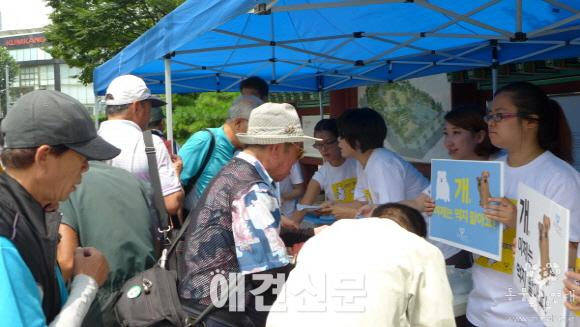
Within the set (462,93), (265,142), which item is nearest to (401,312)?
(265,142)

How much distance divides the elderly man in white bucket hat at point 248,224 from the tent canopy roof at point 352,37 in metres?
0.70

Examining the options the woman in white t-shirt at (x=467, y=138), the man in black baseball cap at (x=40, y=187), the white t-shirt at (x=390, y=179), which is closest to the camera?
the man in black baseball cap at (x=40, y=187)

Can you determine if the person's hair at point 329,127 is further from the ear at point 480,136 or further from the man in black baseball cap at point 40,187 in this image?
the man in black baseball cap at point 40,187

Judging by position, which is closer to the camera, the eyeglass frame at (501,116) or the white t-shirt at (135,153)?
the eyeglass frame at (501,116)

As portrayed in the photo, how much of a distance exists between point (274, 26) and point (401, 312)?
3.48 meters

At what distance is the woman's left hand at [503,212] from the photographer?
83.2 inches

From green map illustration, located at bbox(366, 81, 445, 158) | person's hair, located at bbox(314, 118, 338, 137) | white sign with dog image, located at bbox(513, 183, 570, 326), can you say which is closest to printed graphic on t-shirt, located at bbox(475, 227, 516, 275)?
white sign with dog image, located at bbox(513, 183, 570, 326)

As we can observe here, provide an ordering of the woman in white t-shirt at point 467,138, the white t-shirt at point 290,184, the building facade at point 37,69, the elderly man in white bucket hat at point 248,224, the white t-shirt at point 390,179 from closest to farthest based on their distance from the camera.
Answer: the elderly man in white bucket hat at point 248,224, the woman in white t-shirt at point 467,138, the white t-shirt at point 390,179, the white t-shirt at point 290,184, the building facade at point 37,69

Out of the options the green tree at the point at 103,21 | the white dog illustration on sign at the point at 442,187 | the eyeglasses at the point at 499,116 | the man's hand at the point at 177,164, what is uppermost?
the green tree at the point at 103,21

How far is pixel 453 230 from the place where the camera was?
2.47 m

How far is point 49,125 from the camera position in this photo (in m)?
1.37

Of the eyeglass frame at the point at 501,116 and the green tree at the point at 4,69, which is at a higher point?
the green tree at the point at 4,69

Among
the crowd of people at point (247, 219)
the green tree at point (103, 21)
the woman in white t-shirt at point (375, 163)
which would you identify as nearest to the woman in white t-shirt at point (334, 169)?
the woman in white t-shirt at point (375, 163)

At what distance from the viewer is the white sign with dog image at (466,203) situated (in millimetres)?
2186
